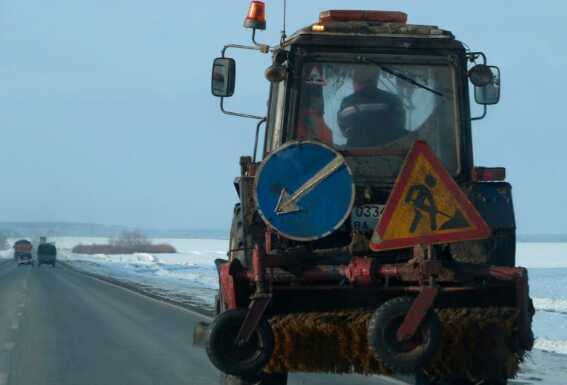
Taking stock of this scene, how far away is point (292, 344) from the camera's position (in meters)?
6.11

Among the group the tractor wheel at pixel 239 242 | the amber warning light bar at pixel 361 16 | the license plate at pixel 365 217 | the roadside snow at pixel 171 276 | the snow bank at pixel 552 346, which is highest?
the amber warning light bar at pixel 361 16

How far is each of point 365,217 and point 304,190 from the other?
2.31ft

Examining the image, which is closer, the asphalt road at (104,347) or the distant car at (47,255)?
the asphalt road at (104,347)

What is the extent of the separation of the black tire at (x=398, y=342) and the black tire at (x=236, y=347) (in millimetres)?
675

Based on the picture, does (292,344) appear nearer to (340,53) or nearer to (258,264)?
(258,264)

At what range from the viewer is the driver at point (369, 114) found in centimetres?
697

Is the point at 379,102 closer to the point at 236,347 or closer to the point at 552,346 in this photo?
the point at 236,347

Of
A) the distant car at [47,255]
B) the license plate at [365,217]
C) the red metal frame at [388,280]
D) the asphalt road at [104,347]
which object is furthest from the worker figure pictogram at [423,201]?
the distant car at [47,255]

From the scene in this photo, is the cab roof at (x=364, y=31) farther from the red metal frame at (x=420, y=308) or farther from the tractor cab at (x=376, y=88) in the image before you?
the red metal frame at (x=420, y=308)

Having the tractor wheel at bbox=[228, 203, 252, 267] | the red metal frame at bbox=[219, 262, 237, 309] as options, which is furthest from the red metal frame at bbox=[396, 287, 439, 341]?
the tractor wheel at bbox=[228, 203, 252, 267]

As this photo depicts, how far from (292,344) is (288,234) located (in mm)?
686

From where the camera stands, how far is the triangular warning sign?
575 cm

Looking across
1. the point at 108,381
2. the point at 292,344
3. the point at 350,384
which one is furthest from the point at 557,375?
the point at 292,344

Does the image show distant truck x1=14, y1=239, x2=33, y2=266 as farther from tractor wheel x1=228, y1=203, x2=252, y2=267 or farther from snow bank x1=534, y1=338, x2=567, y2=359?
tractor wheel x1=228, y1=203, x2=252, y2=267
